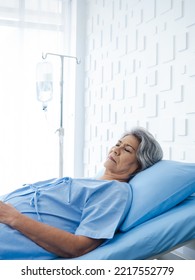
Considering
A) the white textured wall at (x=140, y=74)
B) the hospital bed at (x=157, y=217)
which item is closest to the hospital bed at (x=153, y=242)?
the hospital bed at (x=157, y=217)

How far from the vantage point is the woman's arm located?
130cm

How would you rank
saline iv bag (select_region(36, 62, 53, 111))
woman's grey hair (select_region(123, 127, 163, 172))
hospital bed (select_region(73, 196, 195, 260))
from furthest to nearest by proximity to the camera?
saline iv bag (select_region(36, 62, 53, 111)), woman's grey hair (select_region(123, 127, 163, 172)), hospital bed (select_region(73, 196, 195, 260))

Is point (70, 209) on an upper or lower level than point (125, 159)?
lower

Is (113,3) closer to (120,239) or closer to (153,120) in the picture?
(153,120)

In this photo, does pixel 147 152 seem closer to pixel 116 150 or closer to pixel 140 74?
pixel 116 150

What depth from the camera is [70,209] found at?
152 cm

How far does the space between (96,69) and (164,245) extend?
2288 mm

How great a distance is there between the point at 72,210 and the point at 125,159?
390mm

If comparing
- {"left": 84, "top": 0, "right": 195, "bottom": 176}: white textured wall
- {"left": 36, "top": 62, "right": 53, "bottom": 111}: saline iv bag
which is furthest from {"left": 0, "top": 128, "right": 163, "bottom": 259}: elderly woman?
{"left": 36, "top": 62, "right": 53, "bottom": 111}: saline iv bag

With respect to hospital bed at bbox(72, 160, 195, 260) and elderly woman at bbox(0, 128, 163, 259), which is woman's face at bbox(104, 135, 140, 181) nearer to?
elderly woman at bbox(0, 128, 163, 259)

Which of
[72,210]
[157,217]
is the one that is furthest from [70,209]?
[157,217]

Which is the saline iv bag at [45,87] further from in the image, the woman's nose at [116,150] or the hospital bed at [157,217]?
the hospital bed at [157,217]

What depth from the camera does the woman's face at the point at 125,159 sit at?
1751 millimetres

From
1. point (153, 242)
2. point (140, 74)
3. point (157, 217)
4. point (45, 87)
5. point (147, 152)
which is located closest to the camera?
point (153, 242)
